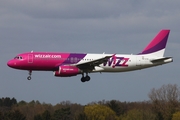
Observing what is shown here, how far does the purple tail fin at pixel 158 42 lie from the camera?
86.2 metres

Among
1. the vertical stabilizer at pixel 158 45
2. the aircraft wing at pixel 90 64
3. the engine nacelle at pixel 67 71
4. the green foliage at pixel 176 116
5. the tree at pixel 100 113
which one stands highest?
the vertical stabilizer at pixel 158 45

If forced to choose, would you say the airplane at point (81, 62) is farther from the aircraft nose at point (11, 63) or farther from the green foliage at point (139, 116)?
the green foliage at point (139, 116)

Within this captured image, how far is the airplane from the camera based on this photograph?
2990 inches

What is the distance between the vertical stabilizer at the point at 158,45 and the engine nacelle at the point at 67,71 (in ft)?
45.8

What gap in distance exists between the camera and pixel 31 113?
7156 inches

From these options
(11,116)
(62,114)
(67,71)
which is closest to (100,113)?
(62,114)

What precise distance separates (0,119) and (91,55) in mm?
54836

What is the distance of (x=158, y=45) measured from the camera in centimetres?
8700

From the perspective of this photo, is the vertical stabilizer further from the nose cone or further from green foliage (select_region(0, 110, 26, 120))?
green foliage (select_region(0, 110, 26, 120))

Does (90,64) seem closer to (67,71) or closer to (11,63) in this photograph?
(67,71)

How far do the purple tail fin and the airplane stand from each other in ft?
6.86

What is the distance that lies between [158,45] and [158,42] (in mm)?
712

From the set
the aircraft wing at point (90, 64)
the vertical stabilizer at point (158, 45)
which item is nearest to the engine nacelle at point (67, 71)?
the aircraft wing at point (90, 64)

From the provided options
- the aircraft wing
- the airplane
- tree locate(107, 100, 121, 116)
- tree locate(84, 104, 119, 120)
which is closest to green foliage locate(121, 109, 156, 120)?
tree locate(84, 104, 119, 120)
